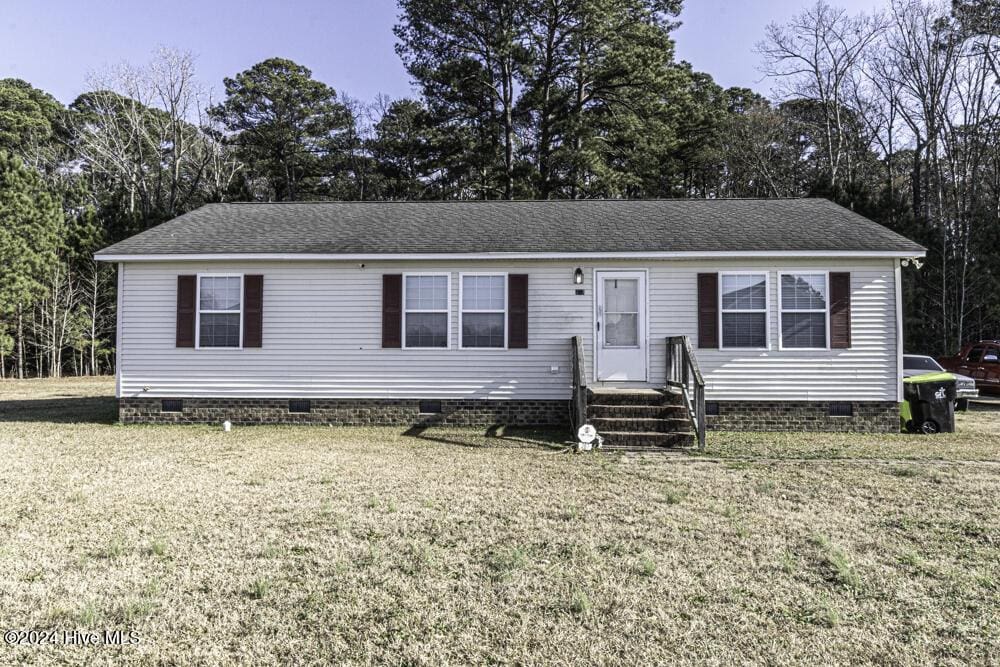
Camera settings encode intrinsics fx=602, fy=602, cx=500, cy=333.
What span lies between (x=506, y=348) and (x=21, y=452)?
7028 millimetres

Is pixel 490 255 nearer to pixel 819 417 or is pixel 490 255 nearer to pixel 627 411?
pixel 627 411

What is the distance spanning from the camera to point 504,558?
4.23m

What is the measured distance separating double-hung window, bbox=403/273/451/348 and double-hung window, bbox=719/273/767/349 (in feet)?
15.5

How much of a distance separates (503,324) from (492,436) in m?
2.01

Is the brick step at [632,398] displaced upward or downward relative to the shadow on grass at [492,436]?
upward

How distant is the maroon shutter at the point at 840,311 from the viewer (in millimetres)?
10031

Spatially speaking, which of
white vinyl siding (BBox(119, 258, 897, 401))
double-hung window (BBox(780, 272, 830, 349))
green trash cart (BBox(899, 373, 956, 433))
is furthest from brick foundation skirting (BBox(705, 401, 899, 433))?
double-hung window (BBox(780, 272, 830, 349))

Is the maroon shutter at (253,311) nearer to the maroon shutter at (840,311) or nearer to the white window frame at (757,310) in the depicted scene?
the white window frame at (757,310)

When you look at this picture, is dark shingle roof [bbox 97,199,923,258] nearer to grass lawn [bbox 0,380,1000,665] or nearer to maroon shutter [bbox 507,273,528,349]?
maroon shutter [bbox 507,273,528,349]

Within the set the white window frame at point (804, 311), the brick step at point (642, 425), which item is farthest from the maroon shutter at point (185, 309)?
the white window frame at point (804, 311)

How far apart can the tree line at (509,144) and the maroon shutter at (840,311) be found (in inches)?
457

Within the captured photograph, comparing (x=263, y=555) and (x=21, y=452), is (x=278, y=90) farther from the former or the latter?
(x=263, y=555)

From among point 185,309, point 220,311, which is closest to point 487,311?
point 220,311

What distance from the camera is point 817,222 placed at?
11094mm
